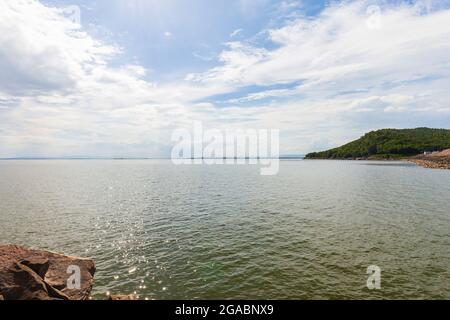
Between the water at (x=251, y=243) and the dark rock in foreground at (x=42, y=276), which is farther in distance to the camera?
the water at (x=251, y=243)

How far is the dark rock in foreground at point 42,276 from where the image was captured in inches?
623

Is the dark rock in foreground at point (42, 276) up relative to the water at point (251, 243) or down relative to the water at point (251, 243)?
up

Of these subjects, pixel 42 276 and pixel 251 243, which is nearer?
pixel 42 276

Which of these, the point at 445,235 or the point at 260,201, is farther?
the point at 260,201

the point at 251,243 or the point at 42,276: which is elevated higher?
the point at 42,276

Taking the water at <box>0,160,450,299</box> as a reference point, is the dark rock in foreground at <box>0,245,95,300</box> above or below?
above

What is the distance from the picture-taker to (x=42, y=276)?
59.7 ft

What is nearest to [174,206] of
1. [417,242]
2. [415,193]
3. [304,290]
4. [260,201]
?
[260,201]

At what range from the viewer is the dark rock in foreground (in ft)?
51.9

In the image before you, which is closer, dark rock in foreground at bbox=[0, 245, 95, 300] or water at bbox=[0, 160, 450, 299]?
dark rock in foreground at bbox=[0, 245, 95, 300]

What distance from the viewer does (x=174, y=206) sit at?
5034cm
